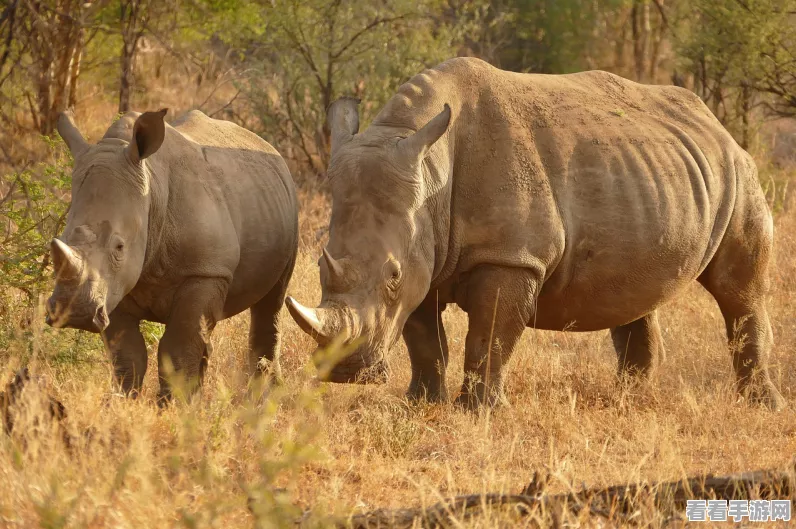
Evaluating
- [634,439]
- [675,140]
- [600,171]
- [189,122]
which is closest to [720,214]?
[675,140]

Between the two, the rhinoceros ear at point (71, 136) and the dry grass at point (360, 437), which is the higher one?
the rhinoceros ear at point (71, 136)

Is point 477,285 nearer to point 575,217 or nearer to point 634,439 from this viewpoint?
point 575,217

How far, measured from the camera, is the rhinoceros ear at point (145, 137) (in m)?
6.02

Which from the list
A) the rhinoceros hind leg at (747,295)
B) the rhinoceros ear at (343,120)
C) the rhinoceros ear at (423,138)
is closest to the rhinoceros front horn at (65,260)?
the rhinoceros ear at (343,120)

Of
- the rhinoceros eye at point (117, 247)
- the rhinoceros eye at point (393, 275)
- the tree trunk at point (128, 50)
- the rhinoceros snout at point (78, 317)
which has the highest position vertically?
the tree trunk at point (128, 50)

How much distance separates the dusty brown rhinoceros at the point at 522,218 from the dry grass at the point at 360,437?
1.31ft

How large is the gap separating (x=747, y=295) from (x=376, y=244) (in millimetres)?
2702

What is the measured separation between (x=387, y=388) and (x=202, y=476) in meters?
3.65

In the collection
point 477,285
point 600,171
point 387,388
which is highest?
point 600,171

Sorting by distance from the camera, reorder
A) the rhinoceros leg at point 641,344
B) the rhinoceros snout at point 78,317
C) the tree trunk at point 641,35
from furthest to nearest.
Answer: the tree trunk at point 641,35, the rhinoceros leg at point 641,344, the rhinoceros snout at point 78,317

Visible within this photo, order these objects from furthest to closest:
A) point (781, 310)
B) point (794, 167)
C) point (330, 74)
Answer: point (794, 167) → point (330, 74) → point (781, 310)

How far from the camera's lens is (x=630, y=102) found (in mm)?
7273

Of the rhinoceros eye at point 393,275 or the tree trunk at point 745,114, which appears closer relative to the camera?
the rhinoceros eye at point 393,275

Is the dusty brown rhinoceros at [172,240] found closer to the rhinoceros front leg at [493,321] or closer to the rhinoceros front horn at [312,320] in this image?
the rhinoceros front horn at [312,320]
